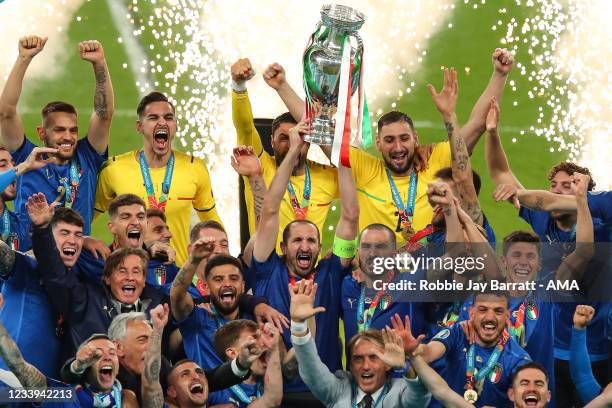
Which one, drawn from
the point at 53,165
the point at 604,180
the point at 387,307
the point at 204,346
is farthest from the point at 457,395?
the point at 604,180

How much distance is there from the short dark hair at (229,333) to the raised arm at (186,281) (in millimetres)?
219

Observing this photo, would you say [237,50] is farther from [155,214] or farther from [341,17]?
[341,17]

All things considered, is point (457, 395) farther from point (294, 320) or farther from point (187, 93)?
point (187, 93)

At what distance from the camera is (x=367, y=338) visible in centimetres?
736

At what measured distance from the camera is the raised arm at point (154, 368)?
22.6ft

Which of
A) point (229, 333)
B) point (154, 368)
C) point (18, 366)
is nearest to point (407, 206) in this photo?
point (229, 333)

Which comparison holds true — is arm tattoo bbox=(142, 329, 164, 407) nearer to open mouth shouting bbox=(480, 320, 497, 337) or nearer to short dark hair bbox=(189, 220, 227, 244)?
short dark hair bbox=(189, 220, 227, 244)

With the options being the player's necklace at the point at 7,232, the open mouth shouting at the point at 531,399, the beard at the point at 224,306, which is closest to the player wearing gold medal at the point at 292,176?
the beard at the point at 224,306

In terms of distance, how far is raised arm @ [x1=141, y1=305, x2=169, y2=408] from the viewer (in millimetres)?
6887

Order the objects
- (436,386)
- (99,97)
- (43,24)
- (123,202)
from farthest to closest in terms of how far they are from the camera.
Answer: (43,24)
(99,97)
(123,202)
(436,386)

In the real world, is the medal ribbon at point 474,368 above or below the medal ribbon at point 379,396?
above

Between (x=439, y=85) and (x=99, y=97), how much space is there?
3795 millimetres

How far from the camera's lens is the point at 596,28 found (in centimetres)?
1172

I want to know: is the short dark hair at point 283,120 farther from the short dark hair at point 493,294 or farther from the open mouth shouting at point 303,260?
the short dark hair at point 493,294
